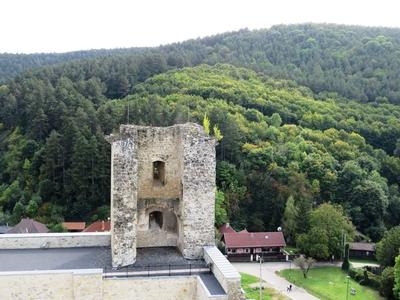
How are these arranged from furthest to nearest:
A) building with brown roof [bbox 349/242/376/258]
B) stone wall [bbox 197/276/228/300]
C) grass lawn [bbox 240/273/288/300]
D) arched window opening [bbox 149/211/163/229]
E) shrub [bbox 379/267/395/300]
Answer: building with brown roof [bbox 349/242/376/258]
shrub [bbox 379/267/395/300]
grass lawn [bbox 240/273/288/300]
arched window opening [bbox 149/211/163/229]
stone wall [bbox 197/276/228/300]

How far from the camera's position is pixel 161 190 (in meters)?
22.2

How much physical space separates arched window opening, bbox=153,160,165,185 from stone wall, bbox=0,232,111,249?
3342mm

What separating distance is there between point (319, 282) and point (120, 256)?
32.0m

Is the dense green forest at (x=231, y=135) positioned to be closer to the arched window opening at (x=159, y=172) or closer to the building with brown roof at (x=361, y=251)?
the building with brown roof at (x=361, y=251)

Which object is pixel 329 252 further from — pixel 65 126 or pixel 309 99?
pixel 309 99

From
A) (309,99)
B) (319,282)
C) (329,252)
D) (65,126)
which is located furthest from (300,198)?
(309,99)

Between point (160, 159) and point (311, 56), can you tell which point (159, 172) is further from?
point (311, 56)

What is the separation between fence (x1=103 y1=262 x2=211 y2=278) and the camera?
19078 millimetres

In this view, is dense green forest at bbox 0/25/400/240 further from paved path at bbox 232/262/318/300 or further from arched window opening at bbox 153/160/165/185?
arched window opening at bbox 153/160/165/185

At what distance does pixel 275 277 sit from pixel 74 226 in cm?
2338

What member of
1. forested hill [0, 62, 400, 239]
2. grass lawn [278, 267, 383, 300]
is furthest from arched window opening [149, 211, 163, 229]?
forested hill [0, 62, 400, 239]

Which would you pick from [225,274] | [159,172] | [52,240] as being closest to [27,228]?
[52,240]

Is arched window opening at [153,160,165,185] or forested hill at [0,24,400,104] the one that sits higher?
forested hill at [0,24,400,104]

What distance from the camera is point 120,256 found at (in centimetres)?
1989
